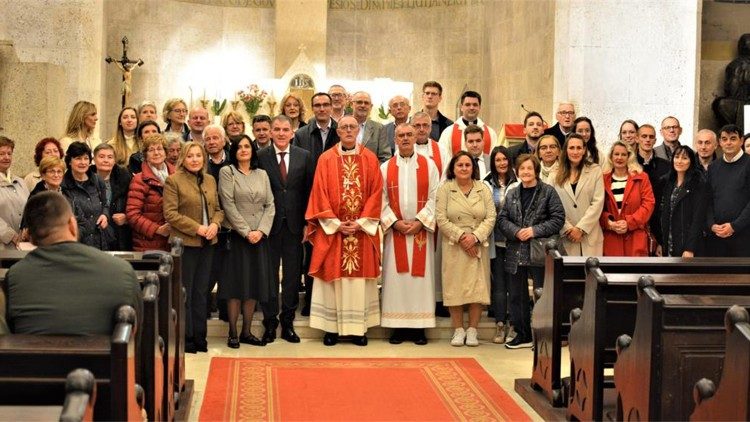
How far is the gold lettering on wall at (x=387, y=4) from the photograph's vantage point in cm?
1592

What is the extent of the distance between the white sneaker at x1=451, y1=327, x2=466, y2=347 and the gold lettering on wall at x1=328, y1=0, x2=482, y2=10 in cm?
878

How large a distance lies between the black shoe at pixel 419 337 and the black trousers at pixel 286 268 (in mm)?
946

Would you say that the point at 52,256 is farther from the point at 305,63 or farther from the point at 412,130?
the point at 305,63

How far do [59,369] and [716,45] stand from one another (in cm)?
1207

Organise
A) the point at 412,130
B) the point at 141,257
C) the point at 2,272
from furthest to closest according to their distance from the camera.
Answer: the point at 412,130 < the point at 141,257 < the point at 2,272

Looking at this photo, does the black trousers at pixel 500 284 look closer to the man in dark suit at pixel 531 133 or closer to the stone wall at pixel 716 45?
the man in dark suit at pixel 531 133

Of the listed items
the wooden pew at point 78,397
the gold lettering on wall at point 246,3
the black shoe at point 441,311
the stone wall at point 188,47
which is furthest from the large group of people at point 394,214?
the gold lettering on wall at point 246,3

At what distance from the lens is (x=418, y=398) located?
5.99 m

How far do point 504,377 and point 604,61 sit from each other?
5.33m

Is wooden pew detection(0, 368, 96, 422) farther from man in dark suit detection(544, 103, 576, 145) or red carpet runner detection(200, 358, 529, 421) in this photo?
man in dark suit detection(544, 103, 576, 145)

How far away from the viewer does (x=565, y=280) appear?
19.1 ft

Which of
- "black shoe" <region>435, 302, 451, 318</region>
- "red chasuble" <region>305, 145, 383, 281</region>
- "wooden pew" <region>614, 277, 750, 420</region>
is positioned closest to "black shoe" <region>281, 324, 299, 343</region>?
"red chasuble" <region>305, 145, 383, 281</region>

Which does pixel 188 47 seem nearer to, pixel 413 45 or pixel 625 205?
pixel 413 45

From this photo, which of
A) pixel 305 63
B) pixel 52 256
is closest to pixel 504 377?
pixel 52 256
